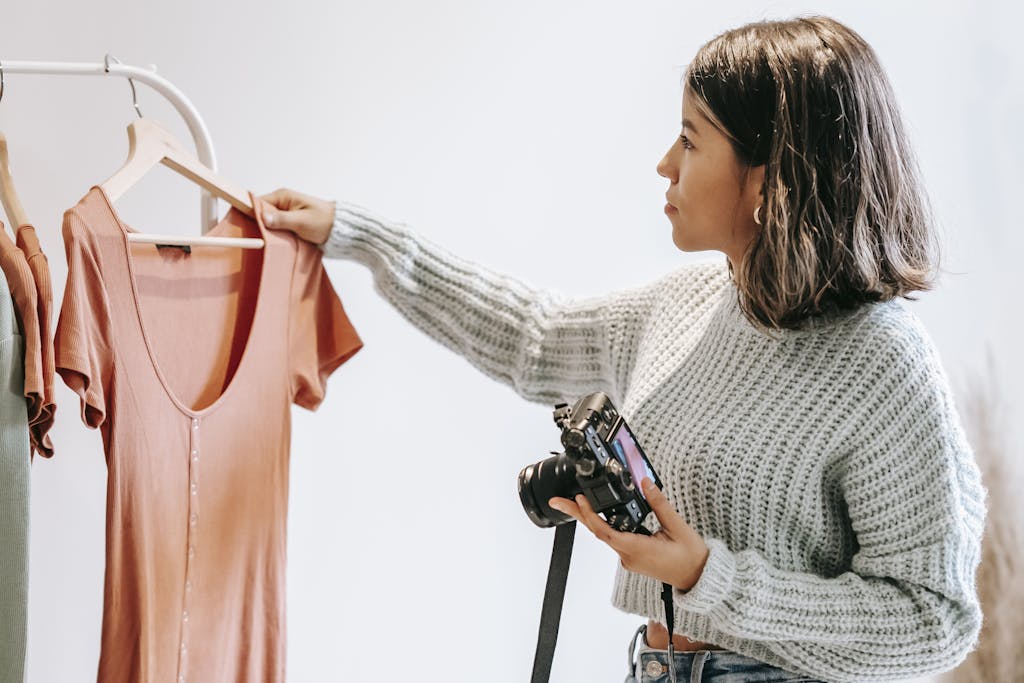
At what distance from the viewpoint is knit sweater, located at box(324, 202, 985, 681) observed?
40.6 inches

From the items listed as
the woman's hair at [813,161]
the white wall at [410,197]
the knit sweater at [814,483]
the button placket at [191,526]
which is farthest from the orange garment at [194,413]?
the woman's hair at [813,161]

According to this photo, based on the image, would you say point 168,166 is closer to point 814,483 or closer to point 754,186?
point 754,186

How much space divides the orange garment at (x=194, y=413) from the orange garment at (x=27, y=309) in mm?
30

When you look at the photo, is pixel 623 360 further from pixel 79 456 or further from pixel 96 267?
pixel 79 456

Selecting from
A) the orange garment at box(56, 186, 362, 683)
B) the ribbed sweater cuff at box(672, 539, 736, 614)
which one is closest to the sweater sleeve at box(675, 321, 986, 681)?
the ribbed sweater cuff at box(672, 539, 736, 614)

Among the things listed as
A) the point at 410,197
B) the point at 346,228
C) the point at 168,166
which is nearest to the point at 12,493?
the point at 168,166

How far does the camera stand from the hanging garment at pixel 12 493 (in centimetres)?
97

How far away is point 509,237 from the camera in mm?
1759

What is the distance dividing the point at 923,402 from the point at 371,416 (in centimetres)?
91

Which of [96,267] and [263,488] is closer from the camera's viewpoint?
[96,267]

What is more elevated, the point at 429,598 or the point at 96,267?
the point at 96,267

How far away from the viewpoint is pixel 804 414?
1099mm

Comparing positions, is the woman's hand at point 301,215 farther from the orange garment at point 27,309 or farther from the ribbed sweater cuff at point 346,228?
the orange garment at point 27,309

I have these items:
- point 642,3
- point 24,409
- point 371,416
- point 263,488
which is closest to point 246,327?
point 263,488
